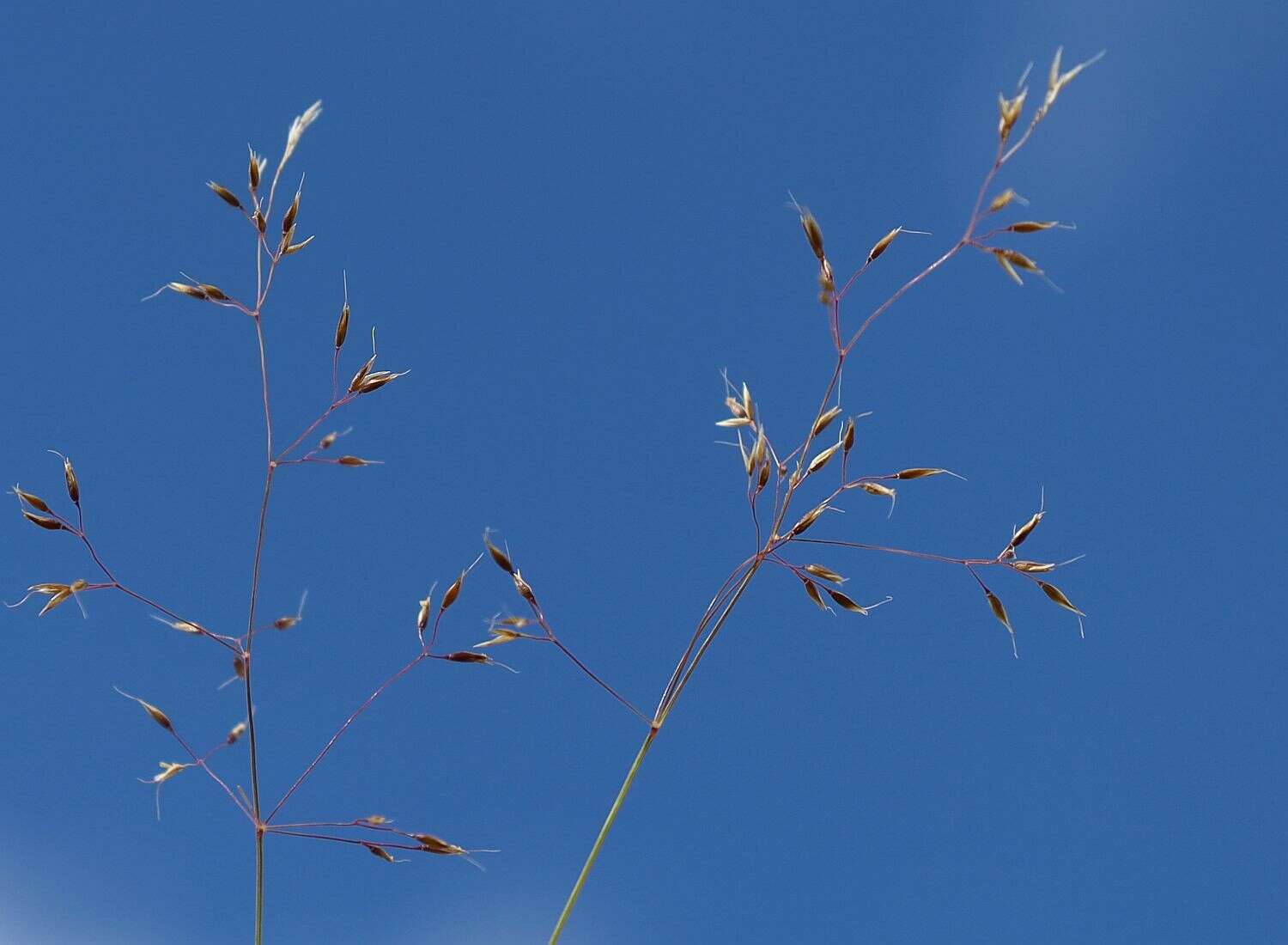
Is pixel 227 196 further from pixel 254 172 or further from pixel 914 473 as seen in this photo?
pixel 914 473

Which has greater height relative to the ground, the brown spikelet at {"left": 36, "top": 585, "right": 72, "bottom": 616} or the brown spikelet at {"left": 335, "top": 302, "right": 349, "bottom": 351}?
the brown spikelet at {"left": 335, "top": 302, "right": 349, "bottom": 351}

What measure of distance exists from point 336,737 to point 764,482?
95 cm


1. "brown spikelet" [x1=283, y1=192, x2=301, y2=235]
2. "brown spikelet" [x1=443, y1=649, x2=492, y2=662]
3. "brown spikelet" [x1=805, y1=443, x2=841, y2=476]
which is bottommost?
"brown spikelet" [x1=443, y1=649, x2=492, y2=662]

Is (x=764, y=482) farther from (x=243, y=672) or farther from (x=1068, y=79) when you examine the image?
(x=243, y=672)

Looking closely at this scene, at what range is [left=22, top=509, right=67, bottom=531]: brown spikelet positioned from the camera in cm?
230

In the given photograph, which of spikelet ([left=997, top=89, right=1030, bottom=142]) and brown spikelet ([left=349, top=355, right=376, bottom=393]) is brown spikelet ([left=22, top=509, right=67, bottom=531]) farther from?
spikelet ([left=997, top=89, right=1030, bottom=142])

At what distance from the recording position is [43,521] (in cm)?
231

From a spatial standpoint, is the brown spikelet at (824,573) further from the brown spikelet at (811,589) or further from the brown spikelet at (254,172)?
the brown spikelet at (254,172)

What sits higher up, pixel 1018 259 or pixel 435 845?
pixel 1018 259

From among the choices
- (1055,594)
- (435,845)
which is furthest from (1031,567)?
(435,845)

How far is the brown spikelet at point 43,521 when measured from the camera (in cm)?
230

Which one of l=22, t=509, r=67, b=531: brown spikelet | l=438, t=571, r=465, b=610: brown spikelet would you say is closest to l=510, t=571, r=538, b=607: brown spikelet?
l=438, t=571, r=465, b=610: brown spikelet

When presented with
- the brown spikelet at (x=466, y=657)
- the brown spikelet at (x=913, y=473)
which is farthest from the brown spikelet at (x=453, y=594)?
the brown spikelet at (x=913, y=473)

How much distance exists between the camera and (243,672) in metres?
2.23
